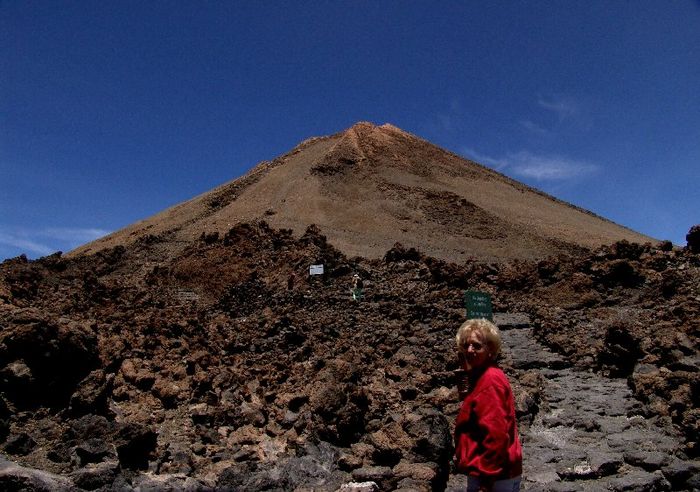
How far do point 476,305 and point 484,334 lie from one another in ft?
20.5

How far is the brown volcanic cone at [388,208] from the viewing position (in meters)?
22.7

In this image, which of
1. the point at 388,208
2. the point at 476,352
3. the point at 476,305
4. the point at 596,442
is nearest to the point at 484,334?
the point at 476,352

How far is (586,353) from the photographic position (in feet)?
34.1

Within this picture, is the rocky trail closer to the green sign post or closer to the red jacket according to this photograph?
the green sign post

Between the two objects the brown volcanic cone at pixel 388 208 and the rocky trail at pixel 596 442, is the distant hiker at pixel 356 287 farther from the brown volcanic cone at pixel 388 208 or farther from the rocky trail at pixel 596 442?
the brown volcanic cone at pixel 388 208

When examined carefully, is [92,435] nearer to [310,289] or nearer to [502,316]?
[310,289]

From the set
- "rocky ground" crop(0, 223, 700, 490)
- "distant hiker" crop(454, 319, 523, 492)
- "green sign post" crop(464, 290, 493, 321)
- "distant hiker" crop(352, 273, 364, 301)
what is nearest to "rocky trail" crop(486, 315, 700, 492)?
"rocky ground" crop(0, 223, 700, 490)

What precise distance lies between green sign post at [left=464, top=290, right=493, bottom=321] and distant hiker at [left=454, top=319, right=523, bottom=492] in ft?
19.7

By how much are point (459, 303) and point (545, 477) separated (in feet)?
22.1

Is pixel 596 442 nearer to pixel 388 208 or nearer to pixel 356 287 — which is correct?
pixel 356 287

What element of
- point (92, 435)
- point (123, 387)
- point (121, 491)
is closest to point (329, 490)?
point (121, 491)

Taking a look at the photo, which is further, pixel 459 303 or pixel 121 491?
pixel 459 303

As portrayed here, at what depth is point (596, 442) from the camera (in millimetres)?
7160

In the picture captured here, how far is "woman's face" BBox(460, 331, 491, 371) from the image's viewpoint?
3.08 m
